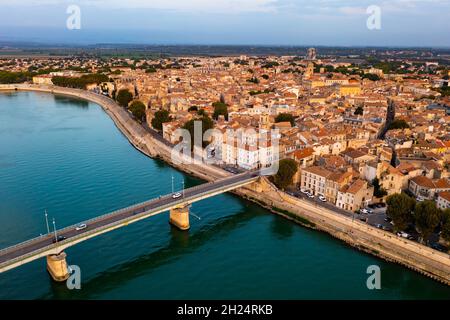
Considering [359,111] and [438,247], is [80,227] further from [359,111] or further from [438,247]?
[359,111]

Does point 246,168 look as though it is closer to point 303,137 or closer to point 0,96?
point 303,137

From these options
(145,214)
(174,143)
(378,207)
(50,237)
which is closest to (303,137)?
(378,207)

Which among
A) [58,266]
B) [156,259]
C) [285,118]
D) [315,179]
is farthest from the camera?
[285,118]

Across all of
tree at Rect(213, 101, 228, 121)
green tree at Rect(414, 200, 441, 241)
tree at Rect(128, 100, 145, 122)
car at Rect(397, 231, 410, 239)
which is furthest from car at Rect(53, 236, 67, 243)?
tree at Rect(128, 100, 145, 122)

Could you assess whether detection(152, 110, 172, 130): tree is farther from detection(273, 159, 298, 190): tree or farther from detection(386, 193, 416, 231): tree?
detection(386, 193, 416, 231): tree

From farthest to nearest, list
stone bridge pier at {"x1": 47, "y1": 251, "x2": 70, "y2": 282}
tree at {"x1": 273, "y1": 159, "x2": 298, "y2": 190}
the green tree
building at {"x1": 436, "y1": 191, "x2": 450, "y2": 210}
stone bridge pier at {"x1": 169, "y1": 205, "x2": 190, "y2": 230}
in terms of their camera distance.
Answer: tree at {"x1": 273, "y1": 159, "x2": 298, "y2": 190}, stone bridge pier at {"x1": 169, "y1": 205, "x2": 190, "y2": 230}, building at {"x1": 436, "y1": 191, "x2": 450, "y2": 210}, the green tree, stone bridge pier at {"x1": 47, "y1": 251, "x2": 70, "y2": 282}

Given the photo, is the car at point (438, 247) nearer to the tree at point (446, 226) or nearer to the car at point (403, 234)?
the tree at point (446, 226)

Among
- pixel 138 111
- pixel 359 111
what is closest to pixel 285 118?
pixel 359 111
